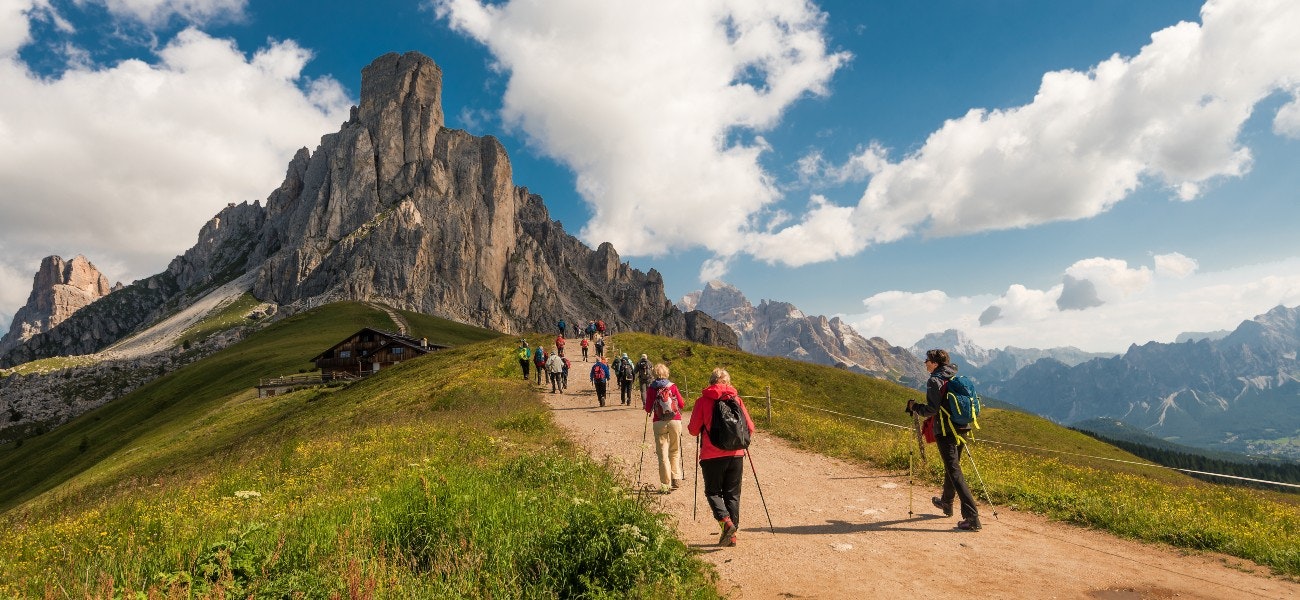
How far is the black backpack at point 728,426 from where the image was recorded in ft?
30.2

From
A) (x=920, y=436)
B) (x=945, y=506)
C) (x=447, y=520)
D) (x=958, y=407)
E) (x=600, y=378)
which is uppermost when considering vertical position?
(x=600, y=378)

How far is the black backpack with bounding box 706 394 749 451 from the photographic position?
9.20 meters

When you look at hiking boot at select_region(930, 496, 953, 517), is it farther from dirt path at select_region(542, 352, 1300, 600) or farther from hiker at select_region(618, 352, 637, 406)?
hiker at select_region(618, 352, 637, 406)

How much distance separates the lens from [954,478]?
10180 millimetres

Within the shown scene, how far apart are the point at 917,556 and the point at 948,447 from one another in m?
2.52

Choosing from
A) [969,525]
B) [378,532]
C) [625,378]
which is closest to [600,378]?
[625,378]

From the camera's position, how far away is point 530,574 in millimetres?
6625

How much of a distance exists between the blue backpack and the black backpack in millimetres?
3951

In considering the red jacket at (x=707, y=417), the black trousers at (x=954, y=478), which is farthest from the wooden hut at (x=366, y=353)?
the black trousers at (x=954, y=478)

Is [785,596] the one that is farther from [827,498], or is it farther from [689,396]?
[689,396]

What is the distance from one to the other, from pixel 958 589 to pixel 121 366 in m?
184

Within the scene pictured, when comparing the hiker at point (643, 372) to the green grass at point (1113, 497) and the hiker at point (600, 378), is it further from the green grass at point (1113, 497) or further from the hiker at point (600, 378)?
the green grass at point (1113, 497)

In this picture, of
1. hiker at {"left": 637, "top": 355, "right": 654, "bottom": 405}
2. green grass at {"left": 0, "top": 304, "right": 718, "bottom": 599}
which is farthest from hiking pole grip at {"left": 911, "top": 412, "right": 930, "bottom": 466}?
hiker at {"left": 637, "top": 355, "right": 654, "bottom": 405}

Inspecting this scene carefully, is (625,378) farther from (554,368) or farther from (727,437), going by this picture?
(727,437)
